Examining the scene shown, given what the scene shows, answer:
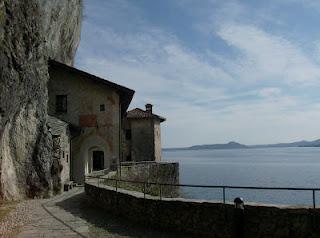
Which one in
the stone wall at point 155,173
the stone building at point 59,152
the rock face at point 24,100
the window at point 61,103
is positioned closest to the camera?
the rock face at point 24,100

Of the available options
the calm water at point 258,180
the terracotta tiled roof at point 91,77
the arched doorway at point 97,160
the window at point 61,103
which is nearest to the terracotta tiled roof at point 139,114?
the calm water at point 258,180

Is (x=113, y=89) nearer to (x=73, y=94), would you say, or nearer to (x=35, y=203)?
(x=73, y=94)

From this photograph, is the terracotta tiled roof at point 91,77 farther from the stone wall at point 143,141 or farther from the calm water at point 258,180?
the stone wall at point 143,141

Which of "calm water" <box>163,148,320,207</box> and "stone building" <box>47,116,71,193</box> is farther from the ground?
"stone building" <box>47,116,71,193</box>

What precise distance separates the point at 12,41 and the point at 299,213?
422 inches

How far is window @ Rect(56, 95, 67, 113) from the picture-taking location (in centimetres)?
2939

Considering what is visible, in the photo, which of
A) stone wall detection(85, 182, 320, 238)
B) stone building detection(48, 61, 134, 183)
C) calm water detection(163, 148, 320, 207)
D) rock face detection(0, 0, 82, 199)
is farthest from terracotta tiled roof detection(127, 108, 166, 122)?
stone wall detection(85, 182, 320, 238)

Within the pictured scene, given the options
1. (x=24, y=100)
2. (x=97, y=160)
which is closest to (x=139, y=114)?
(x=97, y=160)

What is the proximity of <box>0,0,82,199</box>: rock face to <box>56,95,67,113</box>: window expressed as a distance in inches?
189

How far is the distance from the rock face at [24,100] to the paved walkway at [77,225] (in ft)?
10.7

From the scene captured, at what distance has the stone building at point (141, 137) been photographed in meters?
39.3

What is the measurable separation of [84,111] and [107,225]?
57.0ft

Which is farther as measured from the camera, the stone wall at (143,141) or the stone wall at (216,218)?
the stone wall at (143,141)

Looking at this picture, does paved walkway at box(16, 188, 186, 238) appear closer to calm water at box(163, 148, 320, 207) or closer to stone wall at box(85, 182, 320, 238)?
stone wall at box(85, 182, 320, 238)
